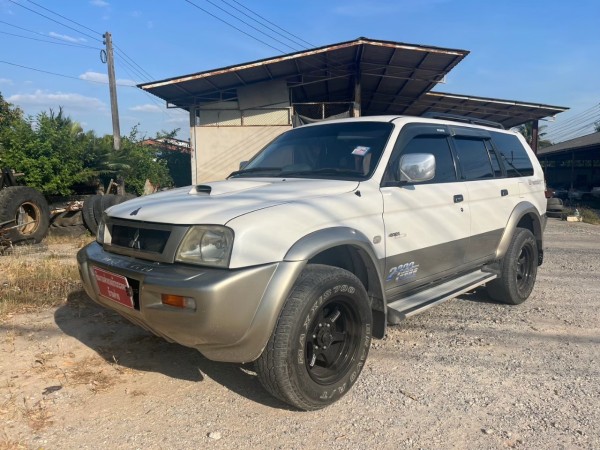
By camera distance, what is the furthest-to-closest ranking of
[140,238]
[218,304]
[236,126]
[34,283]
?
[236,126] < [34,283] < [140,238] < [218,304]

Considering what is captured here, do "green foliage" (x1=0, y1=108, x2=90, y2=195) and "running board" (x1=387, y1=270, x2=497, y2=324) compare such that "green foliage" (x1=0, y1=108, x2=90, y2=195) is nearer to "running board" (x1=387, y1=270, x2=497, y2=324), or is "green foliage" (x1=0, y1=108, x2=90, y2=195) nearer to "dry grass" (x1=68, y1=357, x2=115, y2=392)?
"dry grass" (x1=68, y1=357, x2=115, y2=392)

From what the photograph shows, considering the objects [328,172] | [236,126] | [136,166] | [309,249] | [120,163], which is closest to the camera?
[309,249]

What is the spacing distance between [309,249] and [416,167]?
4.03 ft

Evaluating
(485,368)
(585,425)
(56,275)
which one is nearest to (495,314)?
(485,368)

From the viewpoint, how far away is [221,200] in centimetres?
296

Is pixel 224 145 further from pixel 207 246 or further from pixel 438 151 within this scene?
pixel 207 246

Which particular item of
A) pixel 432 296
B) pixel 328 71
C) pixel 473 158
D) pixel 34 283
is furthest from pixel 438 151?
pixel 328 71

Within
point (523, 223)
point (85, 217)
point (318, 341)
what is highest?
point (523, 223)

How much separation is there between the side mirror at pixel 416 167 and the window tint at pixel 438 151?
1.32 ft

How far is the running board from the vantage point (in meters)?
3.40

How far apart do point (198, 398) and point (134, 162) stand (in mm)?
9379

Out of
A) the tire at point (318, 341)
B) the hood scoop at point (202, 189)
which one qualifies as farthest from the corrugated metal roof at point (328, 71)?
the tire at point (318, 341)

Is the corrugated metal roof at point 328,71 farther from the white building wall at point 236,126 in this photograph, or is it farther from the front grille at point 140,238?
the front grille at point 140,238

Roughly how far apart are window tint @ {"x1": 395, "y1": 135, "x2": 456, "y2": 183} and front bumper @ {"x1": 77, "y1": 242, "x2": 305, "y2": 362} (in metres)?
1.84
